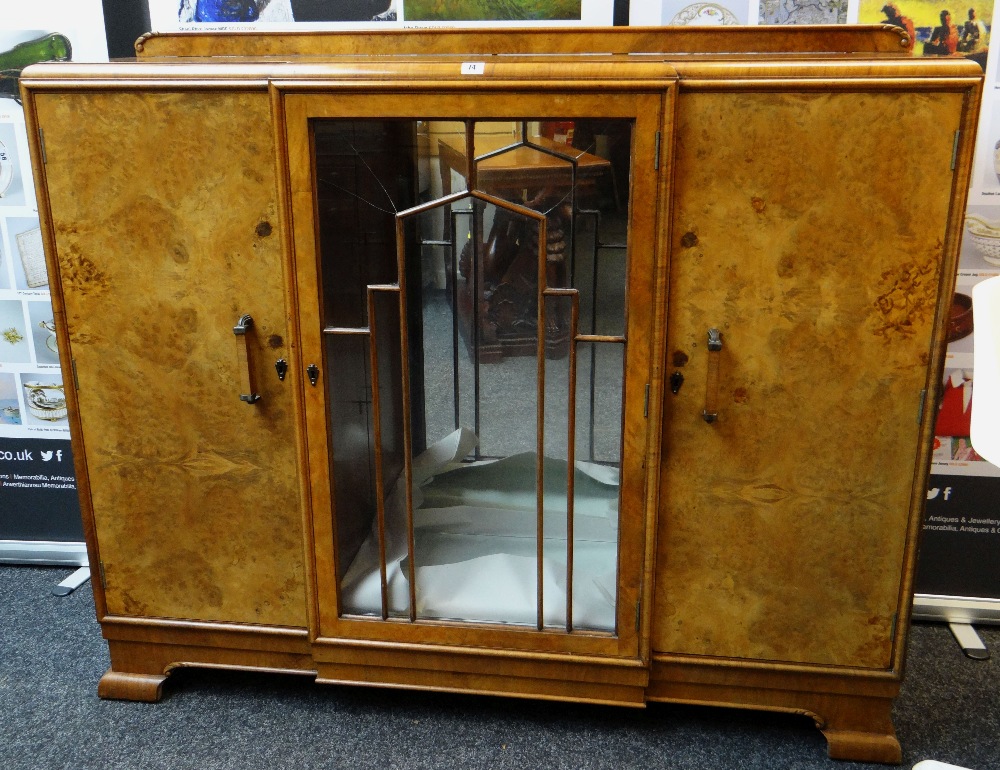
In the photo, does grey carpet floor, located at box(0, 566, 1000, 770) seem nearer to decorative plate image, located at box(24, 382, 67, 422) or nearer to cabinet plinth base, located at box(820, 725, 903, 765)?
cabinet plinth base, located at box(820, 725, 903, 765)

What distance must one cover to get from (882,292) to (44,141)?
1579 millimetres

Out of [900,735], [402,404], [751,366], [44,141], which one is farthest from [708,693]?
[44,141]

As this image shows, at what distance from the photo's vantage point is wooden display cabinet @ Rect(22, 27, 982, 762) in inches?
60.3

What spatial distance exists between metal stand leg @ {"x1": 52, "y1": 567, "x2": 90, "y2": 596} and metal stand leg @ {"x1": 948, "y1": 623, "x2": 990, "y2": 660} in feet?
7.63

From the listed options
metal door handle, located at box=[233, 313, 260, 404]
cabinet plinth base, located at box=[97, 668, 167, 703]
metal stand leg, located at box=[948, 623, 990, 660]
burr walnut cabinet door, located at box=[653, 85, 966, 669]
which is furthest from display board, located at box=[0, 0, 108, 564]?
metal stand leg, located at box=[948, 623, 990, 660]

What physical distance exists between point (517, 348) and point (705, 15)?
932 millimetres

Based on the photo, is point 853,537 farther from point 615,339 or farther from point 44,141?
point 44,141

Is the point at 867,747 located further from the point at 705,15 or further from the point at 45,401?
the point at 45,401

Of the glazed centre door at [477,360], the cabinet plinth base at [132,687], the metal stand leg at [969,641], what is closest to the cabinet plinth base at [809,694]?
the glazed centre door at [477,360]

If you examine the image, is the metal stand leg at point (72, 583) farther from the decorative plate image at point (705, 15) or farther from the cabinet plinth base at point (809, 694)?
the decorative plate image at point (705, 15)

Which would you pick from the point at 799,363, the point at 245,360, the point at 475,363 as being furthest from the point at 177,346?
the point at 799,363

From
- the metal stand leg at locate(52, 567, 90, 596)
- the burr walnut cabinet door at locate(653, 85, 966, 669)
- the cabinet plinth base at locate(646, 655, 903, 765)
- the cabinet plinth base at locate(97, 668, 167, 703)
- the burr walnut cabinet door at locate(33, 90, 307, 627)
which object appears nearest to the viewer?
the burr walnut cabinet door at locate(653, 85, 966, 669)

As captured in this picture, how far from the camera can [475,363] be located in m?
1.76

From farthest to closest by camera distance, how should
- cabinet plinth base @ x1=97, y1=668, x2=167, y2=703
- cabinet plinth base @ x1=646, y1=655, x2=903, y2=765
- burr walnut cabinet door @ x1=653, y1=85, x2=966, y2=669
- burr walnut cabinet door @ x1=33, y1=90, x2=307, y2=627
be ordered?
cabinet plinth base @ x1=97, y1=668, x2=167, y2=703
cabinet plinth base @ x1=646, y1=655, x2=903, y2=765
burr walnut cabinet door @ x1=33, y1=90, x2=307, y2=627
burr walnut cabinet door @ x1=653, y1=85, x2=966, y2=669
